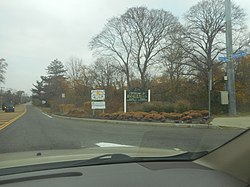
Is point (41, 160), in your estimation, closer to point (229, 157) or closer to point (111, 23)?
point (229, 157)

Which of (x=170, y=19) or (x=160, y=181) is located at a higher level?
(x=170, y=19)

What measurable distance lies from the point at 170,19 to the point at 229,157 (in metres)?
52.6

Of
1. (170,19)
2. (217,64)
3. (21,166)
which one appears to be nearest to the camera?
(21,166)

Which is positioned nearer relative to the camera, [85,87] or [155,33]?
[155,33]

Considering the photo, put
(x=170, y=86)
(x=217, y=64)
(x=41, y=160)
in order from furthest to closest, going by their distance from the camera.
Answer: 1. (x=170, y=86)
2. (x=217, y=64)
3. (x=41, y=160)

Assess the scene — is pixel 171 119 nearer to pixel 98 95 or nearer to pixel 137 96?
pixel 137 96

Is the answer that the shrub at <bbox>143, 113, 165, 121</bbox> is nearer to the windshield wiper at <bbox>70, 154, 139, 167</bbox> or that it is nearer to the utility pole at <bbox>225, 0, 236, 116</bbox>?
the utility pole at <bbox>225, 0, 236, 116</bbox>

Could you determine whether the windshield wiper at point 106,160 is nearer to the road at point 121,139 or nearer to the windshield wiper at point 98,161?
the windshield wiper at point 98,161

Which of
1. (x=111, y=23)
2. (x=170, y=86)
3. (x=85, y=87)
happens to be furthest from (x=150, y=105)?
(x=85, y=87)

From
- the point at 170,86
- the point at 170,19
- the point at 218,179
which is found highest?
the point at 170,19

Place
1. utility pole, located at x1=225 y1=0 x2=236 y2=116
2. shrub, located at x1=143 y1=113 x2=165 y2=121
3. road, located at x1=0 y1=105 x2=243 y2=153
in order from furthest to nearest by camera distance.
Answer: utility pole, located at x1=225 y1=0 x2=236 y2=116
shrub, located at x1=143 y1=113 x2=165 y2=121
road, located at x1=0 y1=105 x2=243 y2=153

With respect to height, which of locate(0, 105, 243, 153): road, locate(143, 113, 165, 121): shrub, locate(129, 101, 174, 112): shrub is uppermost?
locate(129, 101, 174, 112): shrub

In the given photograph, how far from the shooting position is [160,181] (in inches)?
99.0

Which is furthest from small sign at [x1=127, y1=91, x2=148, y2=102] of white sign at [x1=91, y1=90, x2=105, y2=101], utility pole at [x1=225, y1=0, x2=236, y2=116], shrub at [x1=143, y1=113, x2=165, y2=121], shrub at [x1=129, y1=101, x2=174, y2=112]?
utility pole at [x1=225, y1=0, x2=236, y2=116]
